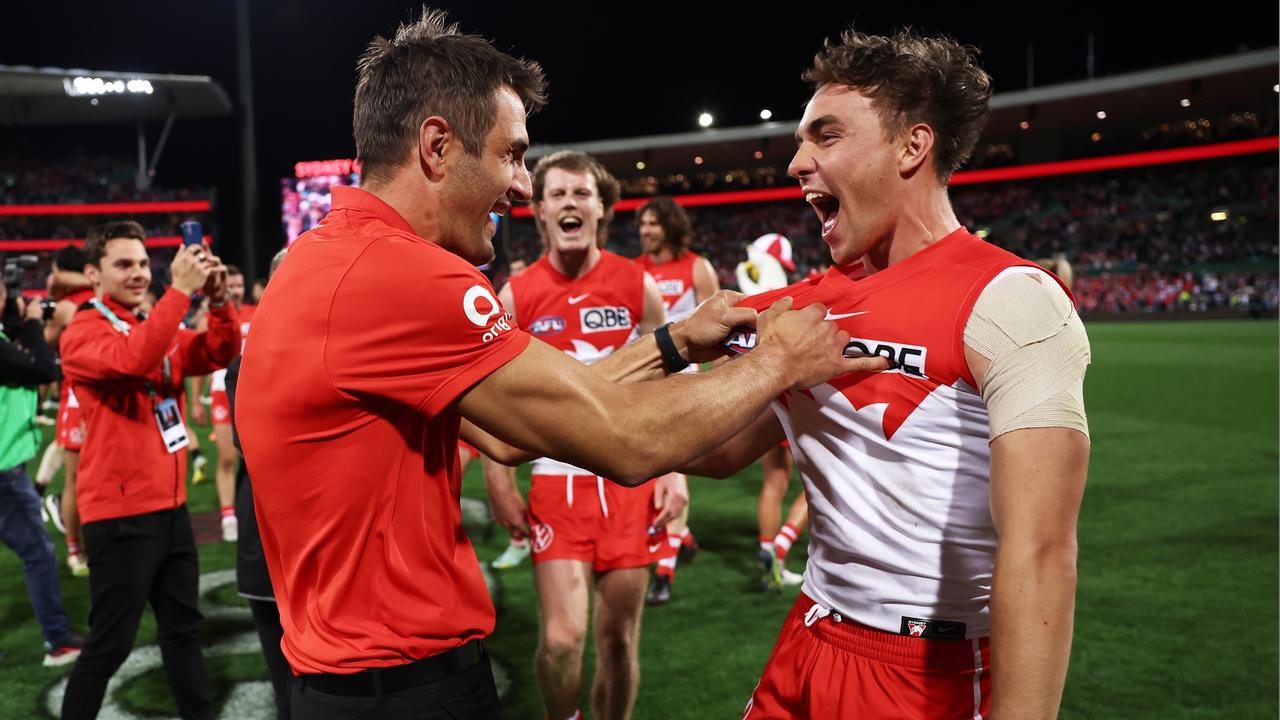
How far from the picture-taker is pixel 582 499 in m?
4.50

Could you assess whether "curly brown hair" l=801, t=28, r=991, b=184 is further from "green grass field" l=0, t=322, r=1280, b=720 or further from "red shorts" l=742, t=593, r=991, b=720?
"green grass field" l=0, t=322, r=1280, b=720

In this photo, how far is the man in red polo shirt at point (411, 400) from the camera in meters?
1.89

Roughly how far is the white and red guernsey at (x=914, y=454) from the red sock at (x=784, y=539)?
4789 mm

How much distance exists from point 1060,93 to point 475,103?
143ft

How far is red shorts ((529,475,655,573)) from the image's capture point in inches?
175

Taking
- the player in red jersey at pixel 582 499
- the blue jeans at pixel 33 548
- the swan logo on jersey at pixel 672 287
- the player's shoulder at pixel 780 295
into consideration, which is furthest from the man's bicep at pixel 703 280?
the player's shoulder at pixel 780 295

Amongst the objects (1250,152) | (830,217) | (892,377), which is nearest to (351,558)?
(892,377)

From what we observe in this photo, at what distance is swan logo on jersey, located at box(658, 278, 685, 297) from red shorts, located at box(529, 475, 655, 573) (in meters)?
3.94

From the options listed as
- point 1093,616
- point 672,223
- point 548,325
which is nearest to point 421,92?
point 548,325

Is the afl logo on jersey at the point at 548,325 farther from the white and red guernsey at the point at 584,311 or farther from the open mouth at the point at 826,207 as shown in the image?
the open mouth at the point at 826,207

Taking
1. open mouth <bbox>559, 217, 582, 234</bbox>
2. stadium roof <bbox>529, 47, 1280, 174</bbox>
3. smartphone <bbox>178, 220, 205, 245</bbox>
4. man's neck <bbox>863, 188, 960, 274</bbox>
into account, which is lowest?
→ man's neck <bbox>863, 188, 960, 274</bbox>

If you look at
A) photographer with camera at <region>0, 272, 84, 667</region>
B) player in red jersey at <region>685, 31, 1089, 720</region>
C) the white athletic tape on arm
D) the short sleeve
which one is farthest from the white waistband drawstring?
photographer with camera at <region>0, 272, 84, 667</region>

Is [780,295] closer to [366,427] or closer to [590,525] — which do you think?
[366,427]

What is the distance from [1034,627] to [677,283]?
6711mm
